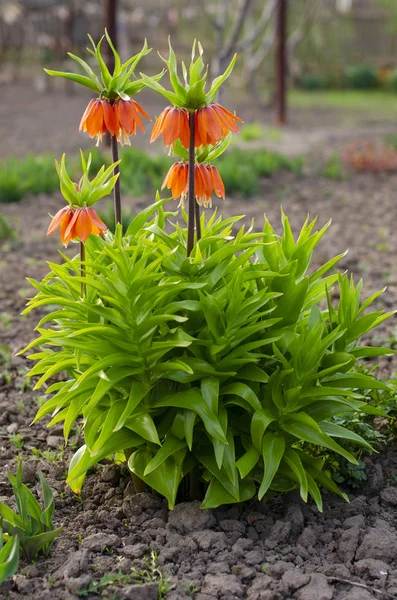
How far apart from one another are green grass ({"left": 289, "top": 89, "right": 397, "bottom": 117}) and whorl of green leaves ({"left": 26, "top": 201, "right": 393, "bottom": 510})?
13.6 meters

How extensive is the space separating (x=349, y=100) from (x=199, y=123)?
54.8 feet

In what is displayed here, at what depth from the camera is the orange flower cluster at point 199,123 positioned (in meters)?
2.46

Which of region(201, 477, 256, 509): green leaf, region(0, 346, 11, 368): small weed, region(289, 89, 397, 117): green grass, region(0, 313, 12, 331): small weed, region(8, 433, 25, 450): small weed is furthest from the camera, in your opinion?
region(289, 89, 397, 117): green grass

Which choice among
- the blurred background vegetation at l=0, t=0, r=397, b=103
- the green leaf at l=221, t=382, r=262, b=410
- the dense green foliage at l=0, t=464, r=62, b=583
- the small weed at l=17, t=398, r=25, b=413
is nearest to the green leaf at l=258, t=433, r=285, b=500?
the green leaf at l=221, t=382, r=262, b=410

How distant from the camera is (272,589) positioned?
2.46m

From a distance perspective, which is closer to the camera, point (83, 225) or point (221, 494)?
point (83, 225)

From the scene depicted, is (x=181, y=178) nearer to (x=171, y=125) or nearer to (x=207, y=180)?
(x=207, y=180)

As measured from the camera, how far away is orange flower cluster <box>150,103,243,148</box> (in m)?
2.46

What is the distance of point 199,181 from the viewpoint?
106 inches

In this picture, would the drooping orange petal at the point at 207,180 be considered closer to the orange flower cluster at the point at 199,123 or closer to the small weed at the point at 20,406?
the orange flower cluster at the point at 199,123

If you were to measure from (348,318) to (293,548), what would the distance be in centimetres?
80

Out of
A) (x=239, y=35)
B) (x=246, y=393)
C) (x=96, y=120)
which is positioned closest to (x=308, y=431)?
(x=246, y=393)

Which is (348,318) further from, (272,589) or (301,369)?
(272,589)

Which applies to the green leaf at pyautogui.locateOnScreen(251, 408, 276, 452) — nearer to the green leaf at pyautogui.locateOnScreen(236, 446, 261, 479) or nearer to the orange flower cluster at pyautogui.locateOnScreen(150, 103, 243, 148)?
the green leaf at pyautogui.locateOnScreen(236, 446, 261, 479)
